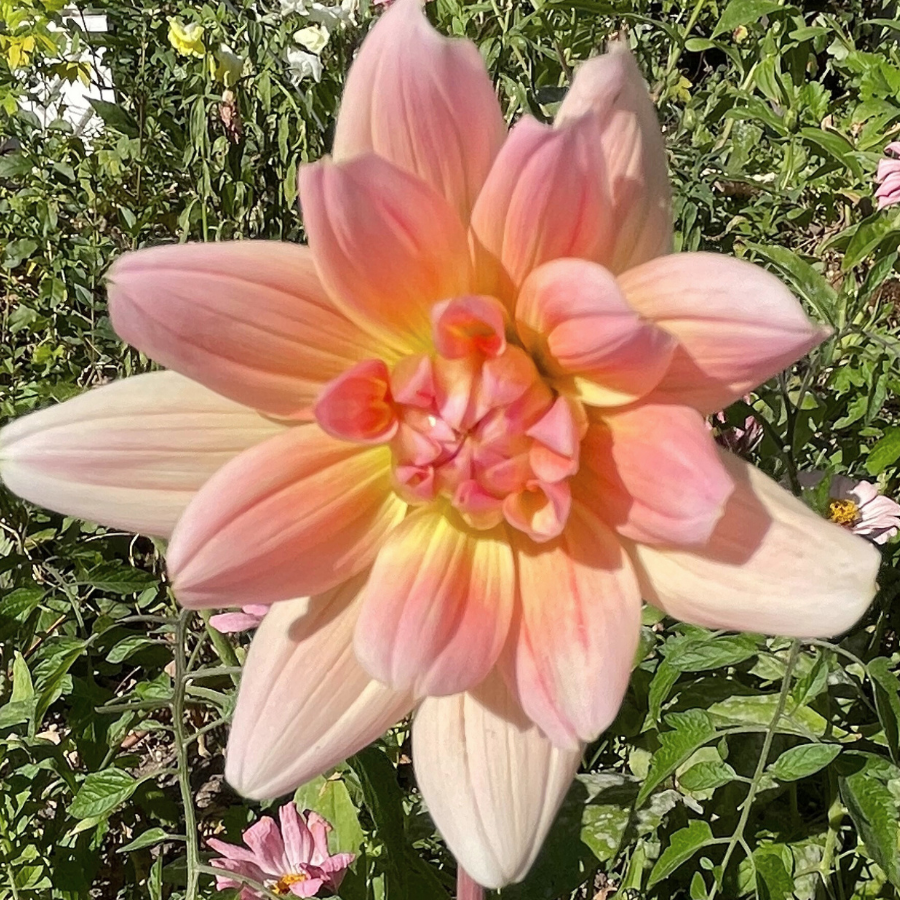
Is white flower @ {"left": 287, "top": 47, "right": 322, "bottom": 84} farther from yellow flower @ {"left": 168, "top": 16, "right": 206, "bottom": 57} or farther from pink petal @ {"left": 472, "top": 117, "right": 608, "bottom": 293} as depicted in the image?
pink petal @ {"left": 472, "top": 117, "right": 608, "bottom": 293}

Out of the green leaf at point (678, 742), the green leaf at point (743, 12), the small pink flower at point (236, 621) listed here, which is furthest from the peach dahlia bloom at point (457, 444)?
the green leaf at point (743, 12)

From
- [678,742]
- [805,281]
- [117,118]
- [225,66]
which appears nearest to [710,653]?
[678,742]

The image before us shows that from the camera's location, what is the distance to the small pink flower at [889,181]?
179 cm

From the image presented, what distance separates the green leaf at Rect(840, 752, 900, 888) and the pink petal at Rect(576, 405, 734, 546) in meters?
0.57

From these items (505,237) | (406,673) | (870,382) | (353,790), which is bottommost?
(353,790)

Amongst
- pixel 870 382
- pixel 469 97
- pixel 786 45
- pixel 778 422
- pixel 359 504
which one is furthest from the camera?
pixel 786 45

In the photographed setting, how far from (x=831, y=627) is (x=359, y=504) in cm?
36

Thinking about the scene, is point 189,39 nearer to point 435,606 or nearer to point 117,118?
point 117,118

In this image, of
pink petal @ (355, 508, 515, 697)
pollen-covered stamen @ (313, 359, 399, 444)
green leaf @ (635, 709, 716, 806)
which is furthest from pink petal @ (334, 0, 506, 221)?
green leaf @ (635, 709, 716, 806)

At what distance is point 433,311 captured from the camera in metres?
0.72

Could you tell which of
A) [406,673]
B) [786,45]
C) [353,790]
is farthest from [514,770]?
[786,45]

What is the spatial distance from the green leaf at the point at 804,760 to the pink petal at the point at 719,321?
1.80ft

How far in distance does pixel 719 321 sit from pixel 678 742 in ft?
1.94

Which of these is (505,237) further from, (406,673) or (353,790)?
(353,790)
